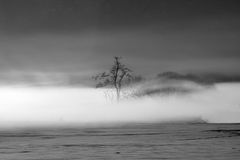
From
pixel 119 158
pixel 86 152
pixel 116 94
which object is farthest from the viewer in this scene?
pixel 116 94

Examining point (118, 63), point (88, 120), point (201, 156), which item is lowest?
point (201, 156)

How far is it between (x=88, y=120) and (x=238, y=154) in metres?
35.4

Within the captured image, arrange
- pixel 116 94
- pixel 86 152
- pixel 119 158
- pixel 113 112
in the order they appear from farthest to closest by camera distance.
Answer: pixel 116 94 < pixel 113 112 < pixel 86 152 < pixel 119 158

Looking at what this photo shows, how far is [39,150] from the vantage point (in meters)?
14.0

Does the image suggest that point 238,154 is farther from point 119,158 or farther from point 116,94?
point 116,94

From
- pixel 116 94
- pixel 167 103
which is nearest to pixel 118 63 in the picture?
pixel 116 94

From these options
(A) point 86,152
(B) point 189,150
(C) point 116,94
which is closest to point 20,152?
(A) point 86,152

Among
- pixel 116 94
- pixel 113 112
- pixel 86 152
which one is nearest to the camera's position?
pixel 86 152

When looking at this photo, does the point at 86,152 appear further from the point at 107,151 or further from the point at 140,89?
the point at 140,89

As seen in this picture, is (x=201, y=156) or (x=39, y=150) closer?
(x=201, y=156)

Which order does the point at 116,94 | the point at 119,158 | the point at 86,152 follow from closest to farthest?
1. the point at 119,158
2. the point at 86,152
3. the point at 116,94

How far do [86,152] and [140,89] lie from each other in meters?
37.0

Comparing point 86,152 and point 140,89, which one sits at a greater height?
point 140,89

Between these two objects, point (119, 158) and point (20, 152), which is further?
point (20, 152)
